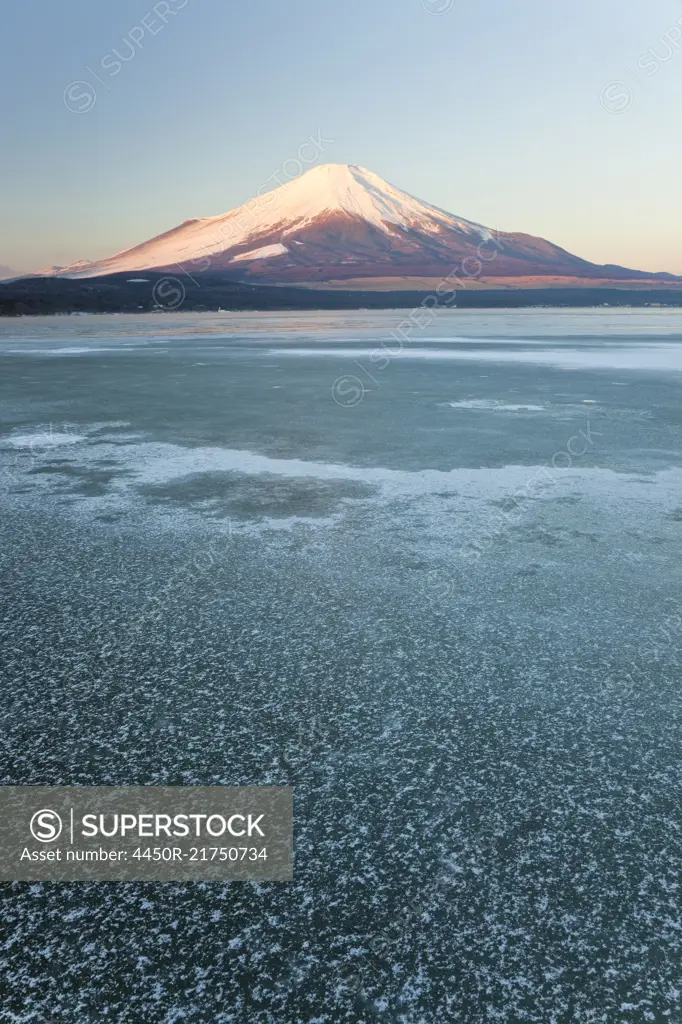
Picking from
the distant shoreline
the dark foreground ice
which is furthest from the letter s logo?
the distant shoreline

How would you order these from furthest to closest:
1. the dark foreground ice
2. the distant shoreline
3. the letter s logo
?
the distant shoreline, the letter s logo, the dark foreground ice

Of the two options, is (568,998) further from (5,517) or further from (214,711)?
(5,517)

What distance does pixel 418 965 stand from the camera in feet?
5.27

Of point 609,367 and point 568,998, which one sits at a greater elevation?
point 609,367

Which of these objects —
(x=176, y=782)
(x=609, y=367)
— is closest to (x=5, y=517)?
(x=176, y=782)

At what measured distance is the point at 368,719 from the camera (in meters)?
2.57

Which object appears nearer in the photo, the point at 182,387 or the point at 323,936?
the point at 323,936

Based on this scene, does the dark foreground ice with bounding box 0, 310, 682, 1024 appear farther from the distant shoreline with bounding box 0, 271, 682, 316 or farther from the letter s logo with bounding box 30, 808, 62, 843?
the distant shoreline with bounding box 0, 271, 682, 316

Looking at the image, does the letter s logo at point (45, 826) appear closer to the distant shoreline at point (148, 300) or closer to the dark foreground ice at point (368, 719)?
the dark foreground ice at point (368, 719)

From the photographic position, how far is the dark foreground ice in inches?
62.8

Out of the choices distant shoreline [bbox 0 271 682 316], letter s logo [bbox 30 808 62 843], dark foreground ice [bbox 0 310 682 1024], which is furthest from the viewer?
distant shoreline [bbox 0 271 682 316]

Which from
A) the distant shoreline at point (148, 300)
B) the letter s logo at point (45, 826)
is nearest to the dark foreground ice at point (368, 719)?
the letter s logo at point (45, 826)

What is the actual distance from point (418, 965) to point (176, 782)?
3.03ft

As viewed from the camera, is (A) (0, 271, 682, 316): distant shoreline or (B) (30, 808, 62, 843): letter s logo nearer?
(B) (30, 808, 62, 843): letter s logo
